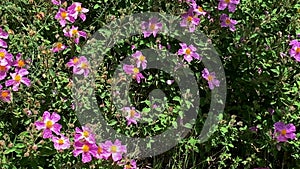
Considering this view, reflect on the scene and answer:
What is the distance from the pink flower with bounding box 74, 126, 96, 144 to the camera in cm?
260

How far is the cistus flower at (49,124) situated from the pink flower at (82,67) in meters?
0.26

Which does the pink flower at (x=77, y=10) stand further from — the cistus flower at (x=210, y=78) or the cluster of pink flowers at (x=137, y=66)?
the cistus flower at (x=210, y=78)

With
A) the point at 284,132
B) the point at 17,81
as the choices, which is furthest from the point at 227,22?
the point at 17,81

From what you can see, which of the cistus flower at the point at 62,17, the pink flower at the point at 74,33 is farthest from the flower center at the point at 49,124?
the cistus flower at the point at 62,17

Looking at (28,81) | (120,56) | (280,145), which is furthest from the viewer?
(120,56)

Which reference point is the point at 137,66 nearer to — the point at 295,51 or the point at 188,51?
the point at 188,51

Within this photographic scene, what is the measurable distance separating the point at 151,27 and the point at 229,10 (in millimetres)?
447

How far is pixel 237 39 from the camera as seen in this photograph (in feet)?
10.3

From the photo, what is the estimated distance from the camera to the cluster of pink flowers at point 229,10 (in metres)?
3.01

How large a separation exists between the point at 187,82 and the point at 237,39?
38cm

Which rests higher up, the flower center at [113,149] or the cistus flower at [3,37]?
the cistus flower at [3,37]

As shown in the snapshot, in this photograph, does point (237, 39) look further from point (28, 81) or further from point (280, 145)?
point (28, 81)

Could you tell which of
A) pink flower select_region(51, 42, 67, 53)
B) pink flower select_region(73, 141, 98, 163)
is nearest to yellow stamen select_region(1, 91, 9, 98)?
pink flower select_region(51, 42, 67, 53)

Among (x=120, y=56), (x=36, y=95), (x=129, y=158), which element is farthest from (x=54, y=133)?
(x=120, y=56)
